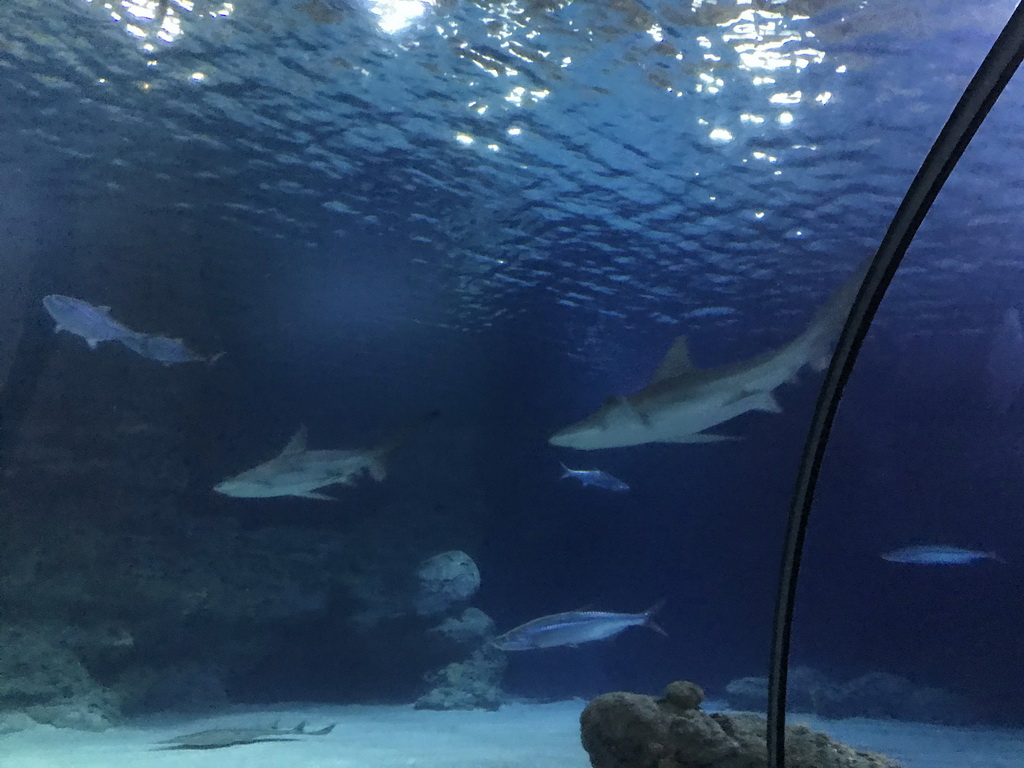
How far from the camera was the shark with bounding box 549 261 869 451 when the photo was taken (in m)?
5.50

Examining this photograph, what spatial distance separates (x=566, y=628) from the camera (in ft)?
32.0

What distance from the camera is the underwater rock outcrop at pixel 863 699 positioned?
48.4 ft

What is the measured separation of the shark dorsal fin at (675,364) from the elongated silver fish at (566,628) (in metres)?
4.84

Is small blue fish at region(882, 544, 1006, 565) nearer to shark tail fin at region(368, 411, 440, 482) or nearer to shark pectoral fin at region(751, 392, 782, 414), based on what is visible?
shark pectoral fin at region(751, 392, 782, 414)

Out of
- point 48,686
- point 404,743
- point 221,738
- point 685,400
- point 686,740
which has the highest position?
point 685,400

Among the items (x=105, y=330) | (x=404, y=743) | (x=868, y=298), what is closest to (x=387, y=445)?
(x=404, y=743)

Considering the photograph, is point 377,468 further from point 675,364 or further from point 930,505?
point 930,505

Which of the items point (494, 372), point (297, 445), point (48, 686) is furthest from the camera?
point (494, 372)

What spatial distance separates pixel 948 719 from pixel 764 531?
Result: 29.6 ft

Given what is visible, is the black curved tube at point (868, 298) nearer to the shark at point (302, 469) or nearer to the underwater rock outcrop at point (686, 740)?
the underwater rock outcrop at point (686, 740)

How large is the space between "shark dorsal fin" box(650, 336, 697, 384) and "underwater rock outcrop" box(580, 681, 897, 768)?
8.92 ft

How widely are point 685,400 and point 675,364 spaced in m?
0.41

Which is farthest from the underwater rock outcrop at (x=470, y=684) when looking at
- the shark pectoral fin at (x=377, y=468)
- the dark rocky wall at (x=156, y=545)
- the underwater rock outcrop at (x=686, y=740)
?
the underwater rock outcrop at (x=686, y=740)

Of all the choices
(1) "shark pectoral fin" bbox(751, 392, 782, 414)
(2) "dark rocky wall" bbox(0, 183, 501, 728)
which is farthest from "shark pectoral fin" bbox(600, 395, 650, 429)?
(2) "dark rocky wall" bbox(0, 183, 501, 728)
